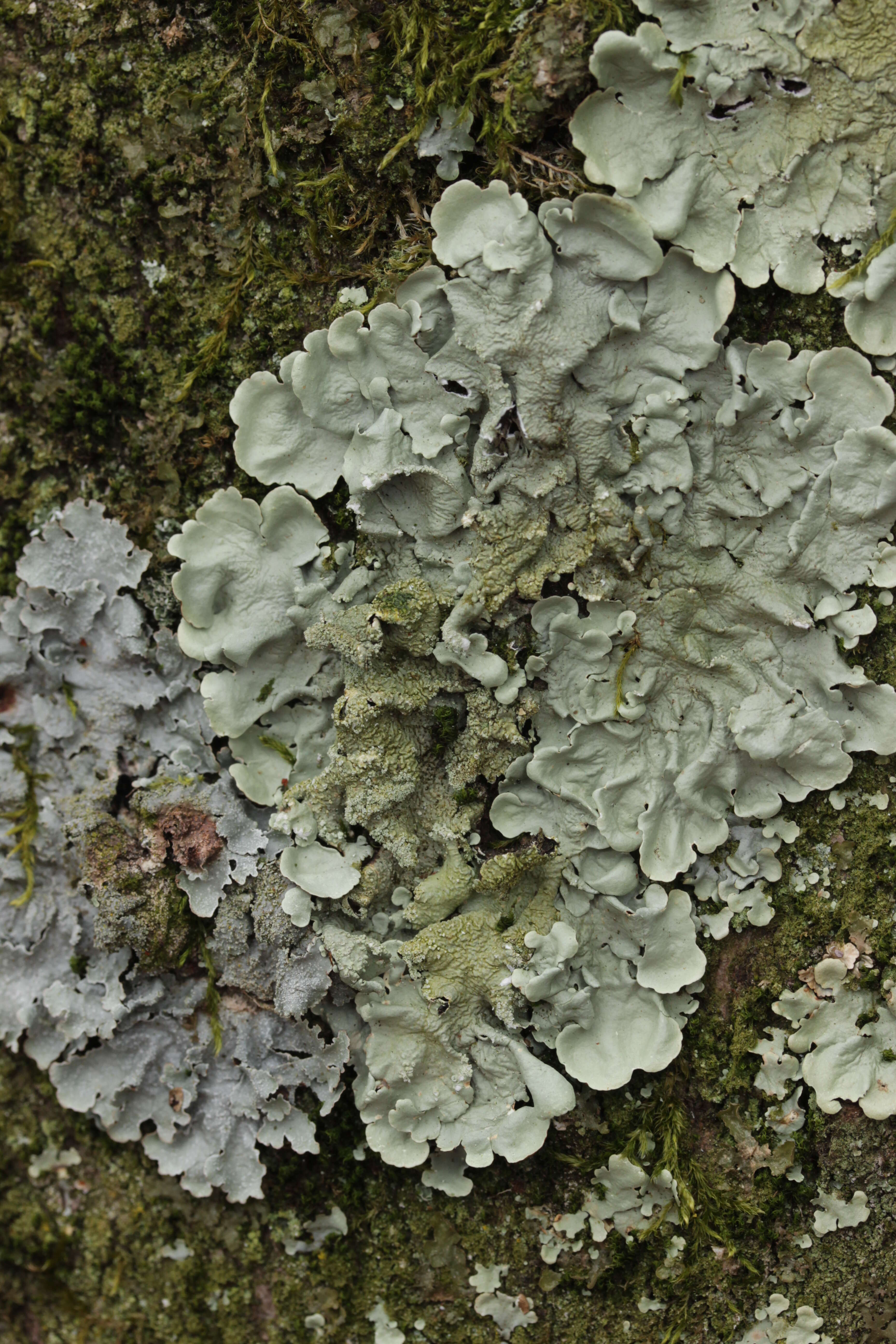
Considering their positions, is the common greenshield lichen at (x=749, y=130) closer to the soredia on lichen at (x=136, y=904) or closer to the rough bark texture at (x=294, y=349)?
the rough bark texture at (x=294, y=349)

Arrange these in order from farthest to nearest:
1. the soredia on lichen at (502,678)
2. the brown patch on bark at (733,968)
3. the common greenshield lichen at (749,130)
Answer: the brown patch on bark at (733,968) → the soredia on lichen at (502,678) → the common greenshield lichen at (749,130)

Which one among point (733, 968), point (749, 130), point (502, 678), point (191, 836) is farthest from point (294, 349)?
point (733, 968)

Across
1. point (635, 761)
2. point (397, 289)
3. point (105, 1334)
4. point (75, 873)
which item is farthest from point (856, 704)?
point (105, 1334)

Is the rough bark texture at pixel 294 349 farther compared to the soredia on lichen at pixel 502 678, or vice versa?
the rough bark texture at pixel 294 349

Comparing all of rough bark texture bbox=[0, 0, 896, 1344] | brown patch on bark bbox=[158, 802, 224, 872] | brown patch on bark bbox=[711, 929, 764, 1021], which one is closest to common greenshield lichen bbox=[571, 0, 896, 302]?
rough bark texture bbox=[0, 0, 896, 1344]

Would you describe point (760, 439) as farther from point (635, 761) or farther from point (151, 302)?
point (151, 302)

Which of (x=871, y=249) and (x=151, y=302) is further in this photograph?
(x=151, y=302)

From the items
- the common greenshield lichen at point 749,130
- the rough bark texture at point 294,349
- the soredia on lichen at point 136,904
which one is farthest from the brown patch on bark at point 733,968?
the common greenshield lichen at point 749,130
